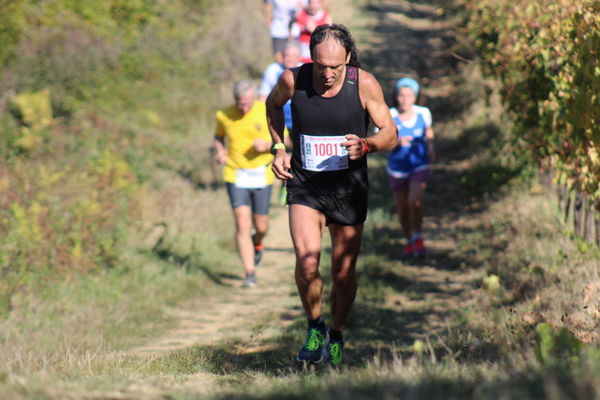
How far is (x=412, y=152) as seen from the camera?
329 inches

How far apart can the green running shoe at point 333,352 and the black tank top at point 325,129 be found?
1.12 m

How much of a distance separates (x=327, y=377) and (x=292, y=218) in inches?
67.1

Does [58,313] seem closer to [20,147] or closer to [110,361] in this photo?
[110,361]

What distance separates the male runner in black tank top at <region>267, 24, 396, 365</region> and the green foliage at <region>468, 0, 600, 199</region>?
158 cm

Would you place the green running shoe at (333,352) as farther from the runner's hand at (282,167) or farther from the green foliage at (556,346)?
the green foliage at (556,346)

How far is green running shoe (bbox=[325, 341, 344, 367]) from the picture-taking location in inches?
207

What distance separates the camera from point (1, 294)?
271 inches

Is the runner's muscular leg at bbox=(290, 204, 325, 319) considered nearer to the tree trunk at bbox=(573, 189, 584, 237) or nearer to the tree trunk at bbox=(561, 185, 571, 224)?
the tree trunk at bbox=(573, 189, 584, 237)

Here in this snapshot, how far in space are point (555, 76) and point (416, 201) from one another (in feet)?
8.02

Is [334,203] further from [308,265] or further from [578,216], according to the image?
[578,216]

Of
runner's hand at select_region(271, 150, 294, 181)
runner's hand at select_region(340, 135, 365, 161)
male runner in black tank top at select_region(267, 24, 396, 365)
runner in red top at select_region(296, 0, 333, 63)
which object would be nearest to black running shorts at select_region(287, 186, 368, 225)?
male runner in black tank top at select_region(267, 24, 396, 365)

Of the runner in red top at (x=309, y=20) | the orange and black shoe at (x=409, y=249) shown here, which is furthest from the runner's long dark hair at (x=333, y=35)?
the runner in red top at (x=309, y=20)

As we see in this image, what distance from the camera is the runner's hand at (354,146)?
15.6ft

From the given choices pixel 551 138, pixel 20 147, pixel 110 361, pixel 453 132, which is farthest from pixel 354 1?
pixel 110 361
